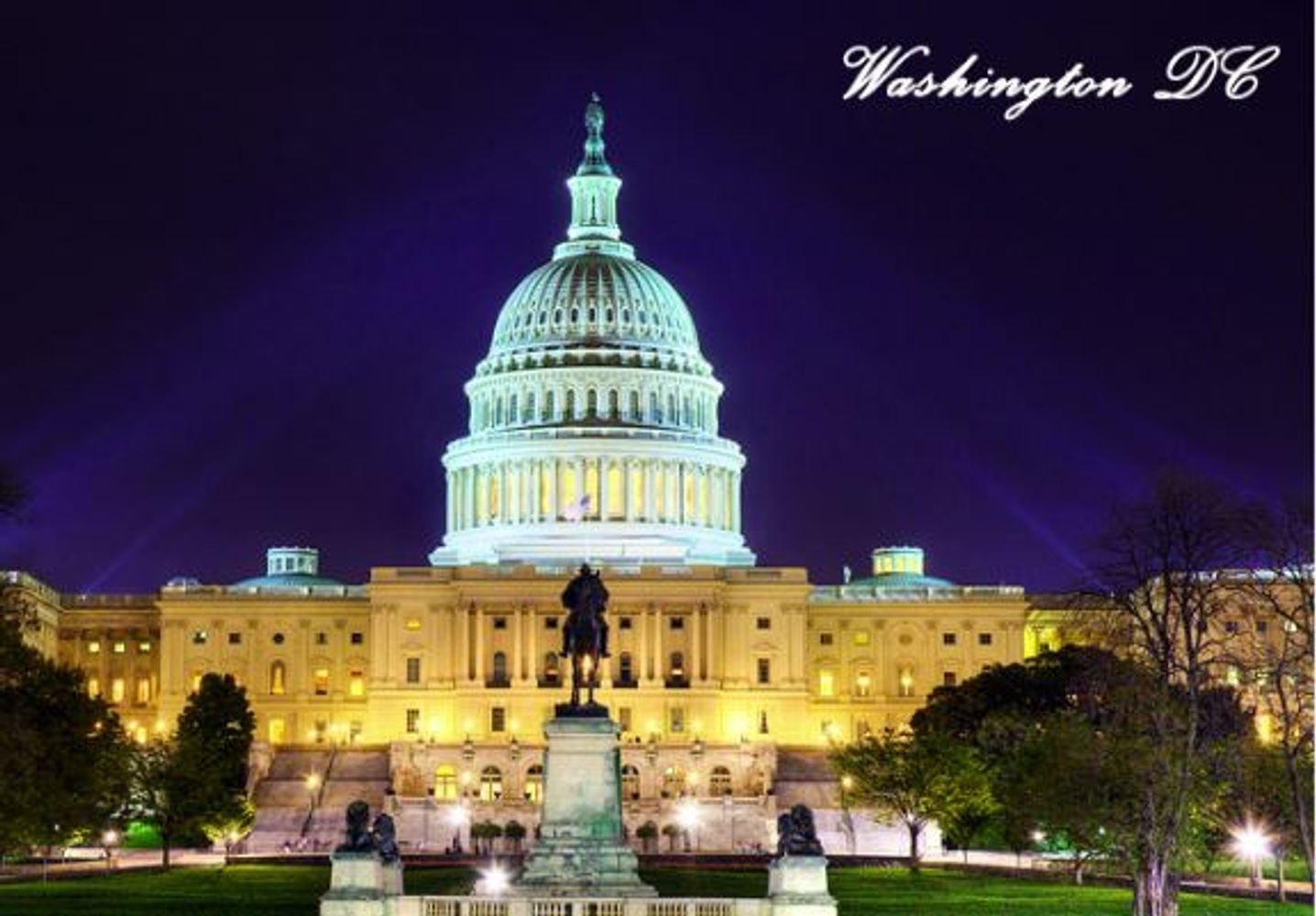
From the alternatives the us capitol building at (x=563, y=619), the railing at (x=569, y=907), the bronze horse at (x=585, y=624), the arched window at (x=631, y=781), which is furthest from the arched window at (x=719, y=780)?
the railing at (x=569, y=907)

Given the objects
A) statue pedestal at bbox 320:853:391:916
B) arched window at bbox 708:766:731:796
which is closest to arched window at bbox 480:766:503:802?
arched window at bbox 708:766:731:796

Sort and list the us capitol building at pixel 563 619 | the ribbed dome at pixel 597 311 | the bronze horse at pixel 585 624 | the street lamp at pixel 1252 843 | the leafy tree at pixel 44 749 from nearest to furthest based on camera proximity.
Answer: the leafy tree at pixel 44 749 → the bronze horse at pixel 585 624 → the street lamp at pixel 1252 843 → the us capitol building at pixel 563 619 → the ribbed dome at pixel 597 311

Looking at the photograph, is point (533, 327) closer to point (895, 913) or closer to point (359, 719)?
point (359, 719)

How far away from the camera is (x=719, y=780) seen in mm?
152500

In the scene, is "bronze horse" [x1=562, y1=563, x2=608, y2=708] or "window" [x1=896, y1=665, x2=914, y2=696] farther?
"window" [x1=896, y1=665, x2=914, y2=696]

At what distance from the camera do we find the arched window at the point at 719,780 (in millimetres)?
151250

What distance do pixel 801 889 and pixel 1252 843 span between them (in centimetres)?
3007

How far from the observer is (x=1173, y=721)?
74688 mm

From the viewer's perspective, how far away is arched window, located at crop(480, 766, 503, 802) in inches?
5930

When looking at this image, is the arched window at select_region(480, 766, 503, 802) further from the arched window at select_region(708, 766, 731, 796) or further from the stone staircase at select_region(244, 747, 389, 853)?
the arched window at select_region(708, 766, 731, 796)

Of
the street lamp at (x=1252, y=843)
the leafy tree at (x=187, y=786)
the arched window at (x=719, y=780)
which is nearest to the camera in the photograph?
the street lamp at (x=1252, y=843)

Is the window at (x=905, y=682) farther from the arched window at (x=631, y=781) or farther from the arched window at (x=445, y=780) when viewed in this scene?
the arched window at (x=445, y=780)

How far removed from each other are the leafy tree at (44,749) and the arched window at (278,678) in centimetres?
8239

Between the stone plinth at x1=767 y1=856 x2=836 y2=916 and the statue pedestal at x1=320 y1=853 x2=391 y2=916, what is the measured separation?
8364 mm
